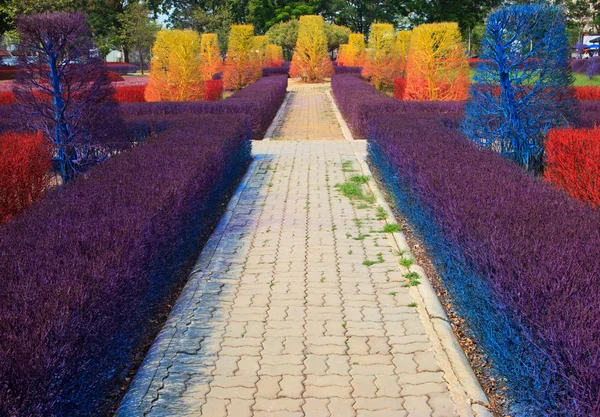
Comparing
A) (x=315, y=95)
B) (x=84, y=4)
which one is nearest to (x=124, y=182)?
(x=315, y=95)

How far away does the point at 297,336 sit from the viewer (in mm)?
4691

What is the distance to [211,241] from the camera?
7.20m

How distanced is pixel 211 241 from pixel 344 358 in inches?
127

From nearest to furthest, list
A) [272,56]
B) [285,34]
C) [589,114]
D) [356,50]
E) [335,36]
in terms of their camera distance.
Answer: [589,114]
[356,50]
[272,56]
[335,36]
[285,34]

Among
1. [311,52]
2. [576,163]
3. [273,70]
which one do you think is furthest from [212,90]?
[273,70]

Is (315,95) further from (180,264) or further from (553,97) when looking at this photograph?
(180,264)

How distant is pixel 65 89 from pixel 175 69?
10930mm

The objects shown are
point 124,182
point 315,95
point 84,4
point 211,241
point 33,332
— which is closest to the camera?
point 33,332

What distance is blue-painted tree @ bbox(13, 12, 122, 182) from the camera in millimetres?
9023

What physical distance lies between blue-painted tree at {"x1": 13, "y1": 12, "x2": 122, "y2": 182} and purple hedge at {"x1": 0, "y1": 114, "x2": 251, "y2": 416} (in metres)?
2.24

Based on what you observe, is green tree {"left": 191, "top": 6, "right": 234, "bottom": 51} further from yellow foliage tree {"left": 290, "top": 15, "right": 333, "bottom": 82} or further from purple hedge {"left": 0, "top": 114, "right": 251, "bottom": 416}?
purple hedge {"left": 0, "top": 114, "right": 251, "bottom": 416}

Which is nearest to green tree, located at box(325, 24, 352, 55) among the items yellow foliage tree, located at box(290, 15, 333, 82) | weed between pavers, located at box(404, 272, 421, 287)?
yellow foliage tree, located at box(290, 15, 333, 82)

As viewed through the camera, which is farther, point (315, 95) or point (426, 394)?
point (315, 95)

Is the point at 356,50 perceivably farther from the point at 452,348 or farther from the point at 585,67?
the point at 452,348
